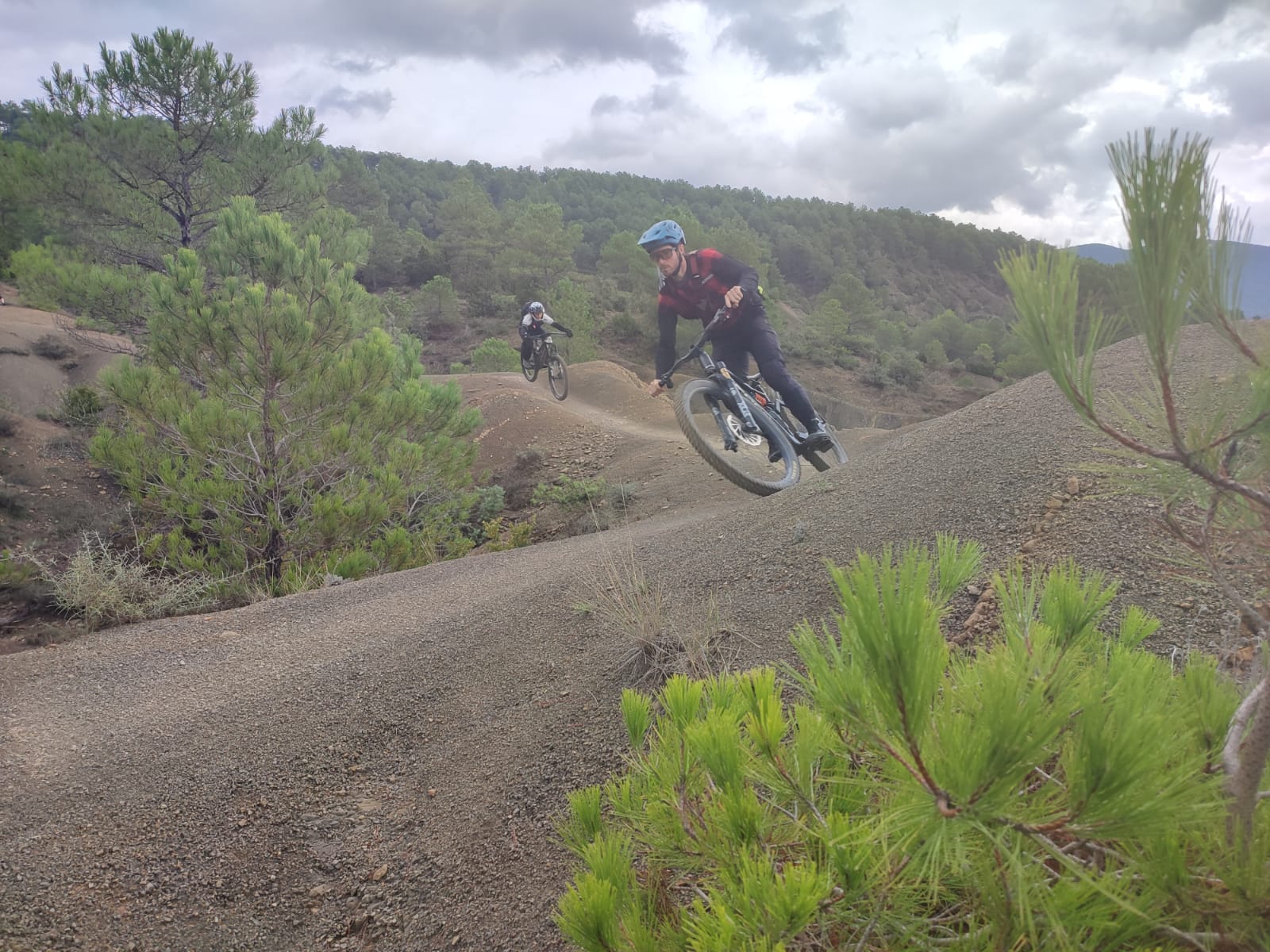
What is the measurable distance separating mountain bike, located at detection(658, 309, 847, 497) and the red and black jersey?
14cm

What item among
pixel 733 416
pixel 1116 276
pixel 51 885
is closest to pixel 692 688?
pixel 1116 276

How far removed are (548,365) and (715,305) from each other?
855cm

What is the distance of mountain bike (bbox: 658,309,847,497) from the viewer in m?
5.68

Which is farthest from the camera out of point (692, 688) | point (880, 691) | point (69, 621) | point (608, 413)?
point (608, 413)

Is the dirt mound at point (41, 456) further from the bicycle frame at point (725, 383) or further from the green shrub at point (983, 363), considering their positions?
the green shrub at point (983, 363)

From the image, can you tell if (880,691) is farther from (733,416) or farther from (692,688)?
(733,416)

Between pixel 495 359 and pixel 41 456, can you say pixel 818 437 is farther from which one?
pixel 495 359

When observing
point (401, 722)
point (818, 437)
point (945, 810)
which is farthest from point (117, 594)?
point (945, 810)

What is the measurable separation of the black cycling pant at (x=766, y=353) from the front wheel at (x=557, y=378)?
8542 mm

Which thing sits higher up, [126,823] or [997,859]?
[997,859]

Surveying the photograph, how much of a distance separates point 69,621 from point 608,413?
11483 millimetres

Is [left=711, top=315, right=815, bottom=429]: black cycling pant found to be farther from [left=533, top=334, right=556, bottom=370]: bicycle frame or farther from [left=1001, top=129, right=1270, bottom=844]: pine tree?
[left=533, top=334, right=556, bottom=370]: bicycle frame

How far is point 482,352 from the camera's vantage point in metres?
22.8

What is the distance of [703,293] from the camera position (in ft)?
19.2
